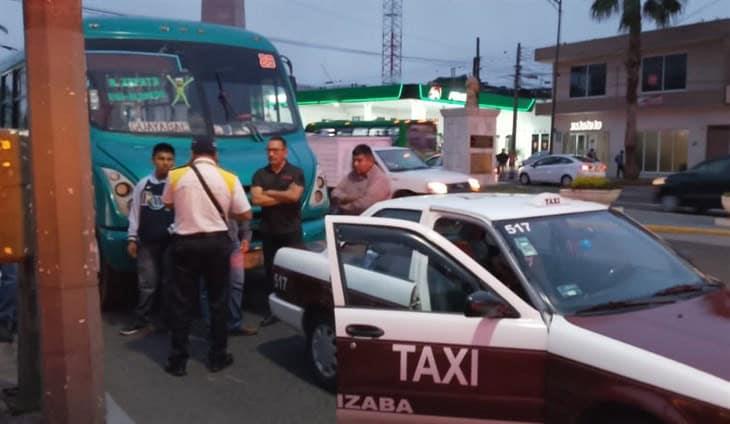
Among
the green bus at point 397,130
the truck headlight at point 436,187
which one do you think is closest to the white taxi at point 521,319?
the truck headlight at point 436,187

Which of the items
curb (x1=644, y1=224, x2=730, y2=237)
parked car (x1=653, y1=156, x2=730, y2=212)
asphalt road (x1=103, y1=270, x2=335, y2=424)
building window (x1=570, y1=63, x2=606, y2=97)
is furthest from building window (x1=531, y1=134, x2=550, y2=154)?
asphalt road (x1=103, y1=270, x2=335, y2=424)

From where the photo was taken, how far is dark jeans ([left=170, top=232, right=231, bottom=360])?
557 centimetres

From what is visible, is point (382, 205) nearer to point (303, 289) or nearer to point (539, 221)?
point (303, 289)

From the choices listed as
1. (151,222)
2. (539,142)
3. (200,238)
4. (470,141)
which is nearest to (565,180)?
(470,141)

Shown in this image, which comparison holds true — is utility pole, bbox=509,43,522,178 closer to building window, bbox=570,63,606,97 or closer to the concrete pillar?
building window, bbox=570,63,606,97

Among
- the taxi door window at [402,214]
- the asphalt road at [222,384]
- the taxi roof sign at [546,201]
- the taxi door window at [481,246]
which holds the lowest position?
the asphalt road at [222,384]

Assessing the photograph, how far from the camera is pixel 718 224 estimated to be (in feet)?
45.3

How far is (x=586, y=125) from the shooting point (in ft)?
134

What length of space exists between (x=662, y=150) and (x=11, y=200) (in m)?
36.8

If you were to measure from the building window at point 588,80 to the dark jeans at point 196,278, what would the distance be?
1467 inches

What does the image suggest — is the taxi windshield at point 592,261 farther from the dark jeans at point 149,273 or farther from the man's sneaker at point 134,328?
the man's sneaker at point 134,328

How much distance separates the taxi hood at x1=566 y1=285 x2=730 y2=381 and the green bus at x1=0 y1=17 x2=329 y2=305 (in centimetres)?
461

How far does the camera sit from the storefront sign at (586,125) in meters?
40.1

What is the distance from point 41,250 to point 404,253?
1925mm
